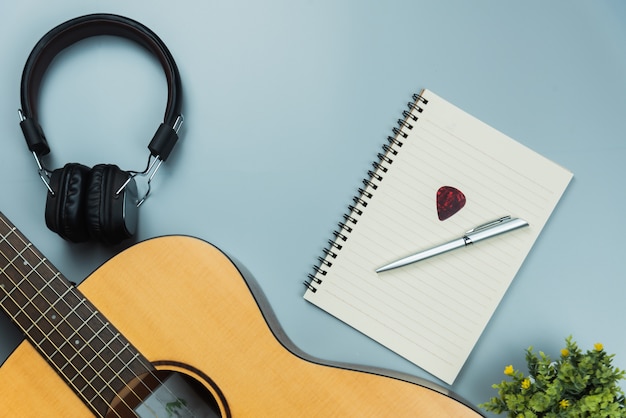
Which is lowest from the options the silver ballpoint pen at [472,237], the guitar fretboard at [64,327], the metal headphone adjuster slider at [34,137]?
the guitar fretboard at [64,327]

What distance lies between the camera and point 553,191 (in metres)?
0.96

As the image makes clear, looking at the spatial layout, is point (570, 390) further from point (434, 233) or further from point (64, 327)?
point (64, 327)

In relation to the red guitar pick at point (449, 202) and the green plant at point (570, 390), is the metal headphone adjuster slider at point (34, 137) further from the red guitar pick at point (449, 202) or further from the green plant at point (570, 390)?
the green plant at point (570, 390)

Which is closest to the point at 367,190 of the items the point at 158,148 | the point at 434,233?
the point at 434,233

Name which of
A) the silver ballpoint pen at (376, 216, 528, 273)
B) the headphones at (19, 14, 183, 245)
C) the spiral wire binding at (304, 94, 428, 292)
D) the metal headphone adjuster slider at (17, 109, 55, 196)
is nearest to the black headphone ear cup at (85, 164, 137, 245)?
the headphones at (19, 14, 183, 245)

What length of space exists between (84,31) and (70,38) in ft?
0.08

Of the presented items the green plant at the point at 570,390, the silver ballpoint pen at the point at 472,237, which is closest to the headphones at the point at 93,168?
the silver ballpoint pen at the point at 472,237

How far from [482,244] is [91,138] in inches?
25.9

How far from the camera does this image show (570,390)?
790mm

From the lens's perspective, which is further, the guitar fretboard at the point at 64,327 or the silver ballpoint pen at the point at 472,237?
the silver ballpoint pen at the point at 472,237

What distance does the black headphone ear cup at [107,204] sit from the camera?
34.2 inches

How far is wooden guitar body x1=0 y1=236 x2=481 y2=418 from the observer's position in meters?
0.81

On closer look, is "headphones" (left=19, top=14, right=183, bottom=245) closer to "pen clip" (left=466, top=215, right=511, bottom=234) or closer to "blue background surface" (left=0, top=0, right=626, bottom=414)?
"blue background surface" (left=0, top=0, right=626, bottom=414)

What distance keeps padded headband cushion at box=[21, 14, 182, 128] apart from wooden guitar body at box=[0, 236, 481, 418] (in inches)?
9.2
